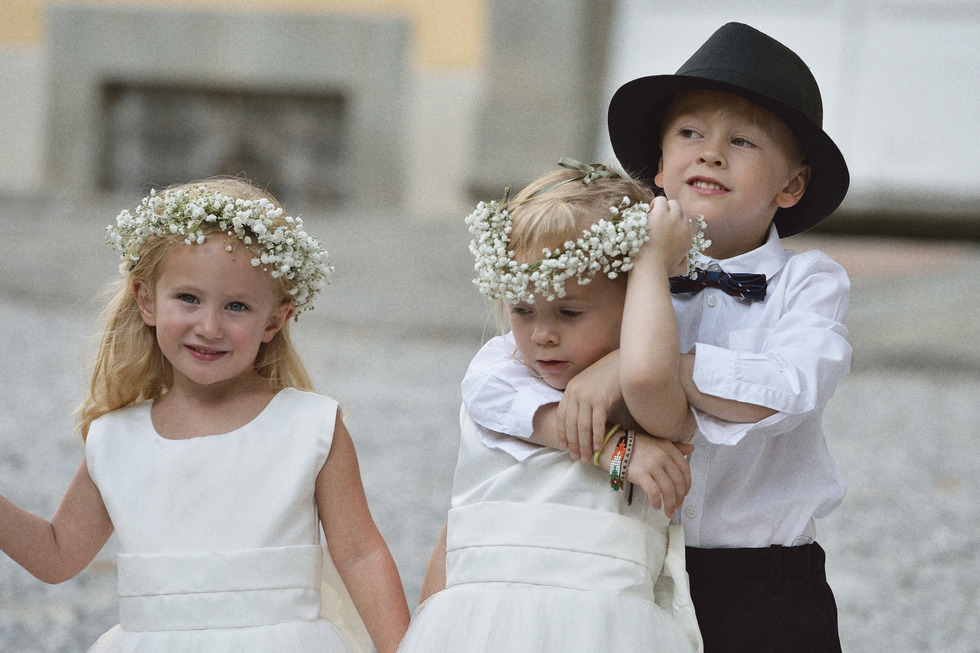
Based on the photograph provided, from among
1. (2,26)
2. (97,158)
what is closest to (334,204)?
(97,158)

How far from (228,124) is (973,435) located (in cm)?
842

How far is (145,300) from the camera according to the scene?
8.15ft

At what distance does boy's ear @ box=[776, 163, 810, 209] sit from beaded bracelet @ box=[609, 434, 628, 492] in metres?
0.61

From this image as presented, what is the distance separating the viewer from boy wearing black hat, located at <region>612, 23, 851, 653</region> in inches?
87.4

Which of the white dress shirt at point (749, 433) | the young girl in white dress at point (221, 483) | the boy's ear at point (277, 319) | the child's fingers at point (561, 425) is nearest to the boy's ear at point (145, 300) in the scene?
the young girl in white dress at point (221, 483)

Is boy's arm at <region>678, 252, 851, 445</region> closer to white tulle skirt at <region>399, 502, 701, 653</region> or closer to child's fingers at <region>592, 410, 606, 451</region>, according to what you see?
child's fingers at <region>592, 410, 606, 451</region>

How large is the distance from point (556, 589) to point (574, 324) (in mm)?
471

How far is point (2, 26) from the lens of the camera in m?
12.4

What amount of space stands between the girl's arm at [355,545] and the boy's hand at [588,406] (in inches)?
19.0

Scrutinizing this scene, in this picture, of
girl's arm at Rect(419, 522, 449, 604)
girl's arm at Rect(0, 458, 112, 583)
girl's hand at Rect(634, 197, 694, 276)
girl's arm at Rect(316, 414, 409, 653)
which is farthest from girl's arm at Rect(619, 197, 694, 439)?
girl's arm at Rect(0, 458, 112, 583)

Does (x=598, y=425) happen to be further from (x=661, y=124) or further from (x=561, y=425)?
(x=661, y=124)

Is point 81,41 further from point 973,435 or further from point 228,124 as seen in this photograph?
point 973,435

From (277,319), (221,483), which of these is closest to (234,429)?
(221,483)

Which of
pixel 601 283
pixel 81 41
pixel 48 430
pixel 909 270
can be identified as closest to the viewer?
pixel 601 283
